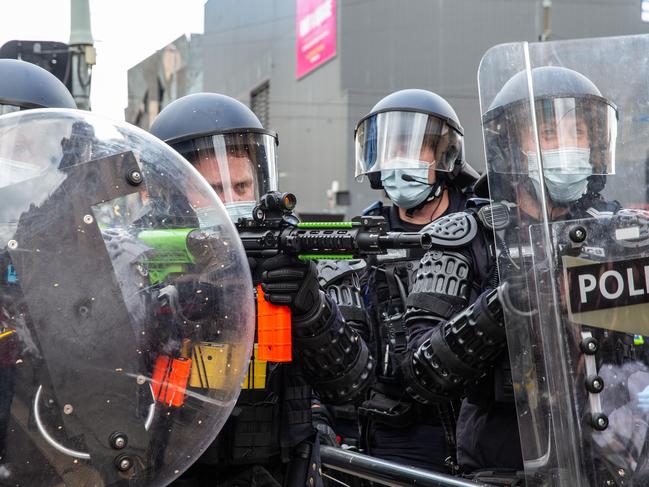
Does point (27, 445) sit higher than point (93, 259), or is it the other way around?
point (93, 259)

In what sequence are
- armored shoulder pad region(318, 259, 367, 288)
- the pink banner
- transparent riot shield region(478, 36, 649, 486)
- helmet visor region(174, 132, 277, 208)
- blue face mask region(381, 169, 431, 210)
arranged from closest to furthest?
transparent riot shield region(478, 36, 649, 486) → helmet visor region(174, 132, 277, 208) → armored shoulder pad region(318, 259, 367, 288) → blue face mask region(381, 169, 431, 210) → the pink banner

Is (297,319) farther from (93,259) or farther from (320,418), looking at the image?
(320,418)

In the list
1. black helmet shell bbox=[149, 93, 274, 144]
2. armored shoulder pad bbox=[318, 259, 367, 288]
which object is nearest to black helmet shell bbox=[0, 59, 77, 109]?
black helmet shell bbox=[149, 93, 274, 144]

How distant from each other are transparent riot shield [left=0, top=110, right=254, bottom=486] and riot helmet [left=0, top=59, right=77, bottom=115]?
1.57 meters

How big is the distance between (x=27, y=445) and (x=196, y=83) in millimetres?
24465

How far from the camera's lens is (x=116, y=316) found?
1.78 m

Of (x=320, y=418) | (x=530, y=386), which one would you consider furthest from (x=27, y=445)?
(x=320, y=418)

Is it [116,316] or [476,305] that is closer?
[116,316]

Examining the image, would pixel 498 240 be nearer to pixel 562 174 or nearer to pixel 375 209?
pixel 562 174

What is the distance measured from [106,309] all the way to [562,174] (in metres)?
1.00

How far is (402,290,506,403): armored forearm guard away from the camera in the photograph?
9.52 feet

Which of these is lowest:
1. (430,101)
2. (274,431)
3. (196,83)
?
(274,431)

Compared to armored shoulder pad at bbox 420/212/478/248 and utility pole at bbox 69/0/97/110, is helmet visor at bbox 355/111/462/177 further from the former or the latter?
utility pole at bbox 69/0/97/110

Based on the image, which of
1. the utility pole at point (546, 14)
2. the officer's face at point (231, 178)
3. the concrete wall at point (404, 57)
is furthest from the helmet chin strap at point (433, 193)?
the utility pole at point (546, 14)
